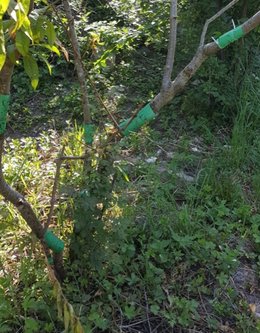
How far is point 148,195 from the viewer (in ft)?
9.19

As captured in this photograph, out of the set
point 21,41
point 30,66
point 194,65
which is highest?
point 21,41

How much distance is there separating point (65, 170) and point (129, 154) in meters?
0.67

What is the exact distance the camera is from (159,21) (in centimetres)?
386

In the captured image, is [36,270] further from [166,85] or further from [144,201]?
[166,85]

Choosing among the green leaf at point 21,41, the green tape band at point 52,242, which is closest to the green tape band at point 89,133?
the green tape band at point 52,242

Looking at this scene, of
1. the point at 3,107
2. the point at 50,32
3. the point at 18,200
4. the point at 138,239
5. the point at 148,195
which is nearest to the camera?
the point at 50,32

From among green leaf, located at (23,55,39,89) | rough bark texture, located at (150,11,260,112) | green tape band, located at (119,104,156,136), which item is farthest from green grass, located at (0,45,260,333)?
green leaf, located at (23,55,39,89)

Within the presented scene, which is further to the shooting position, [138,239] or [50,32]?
[138,239]

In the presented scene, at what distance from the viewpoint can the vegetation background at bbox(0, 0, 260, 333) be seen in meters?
2.09

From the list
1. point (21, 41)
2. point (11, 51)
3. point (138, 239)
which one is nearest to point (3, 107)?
point (11, 51)

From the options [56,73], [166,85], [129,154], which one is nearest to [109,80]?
[56,73]

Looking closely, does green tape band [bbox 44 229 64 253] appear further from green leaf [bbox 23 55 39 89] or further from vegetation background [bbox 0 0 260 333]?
green leaf [bbox 23 55 39 89]

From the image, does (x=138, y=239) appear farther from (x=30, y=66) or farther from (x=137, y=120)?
(x=30, y=66)

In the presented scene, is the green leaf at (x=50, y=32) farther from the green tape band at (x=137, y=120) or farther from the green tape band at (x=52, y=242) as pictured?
the green tape band at (x=52, y=242)
